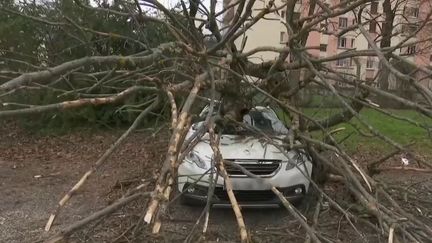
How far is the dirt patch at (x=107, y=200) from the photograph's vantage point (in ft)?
17.6

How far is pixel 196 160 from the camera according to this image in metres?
6.21


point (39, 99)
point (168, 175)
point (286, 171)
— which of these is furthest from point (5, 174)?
point (168, 175)

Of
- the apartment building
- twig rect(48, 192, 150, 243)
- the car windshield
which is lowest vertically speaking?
the car windshield

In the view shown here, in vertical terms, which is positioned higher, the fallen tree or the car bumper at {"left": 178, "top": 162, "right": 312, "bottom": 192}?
the fallen tree

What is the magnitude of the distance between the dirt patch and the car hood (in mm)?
651

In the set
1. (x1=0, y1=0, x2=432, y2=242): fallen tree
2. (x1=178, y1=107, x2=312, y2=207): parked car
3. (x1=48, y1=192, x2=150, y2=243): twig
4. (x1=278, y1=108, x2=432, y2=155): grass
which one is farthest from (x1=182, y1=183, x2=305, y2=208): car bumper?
(x1=48, y1=192, x2=150, y2=243): twig

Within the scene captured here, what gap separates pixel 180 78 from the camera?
20.5 feet

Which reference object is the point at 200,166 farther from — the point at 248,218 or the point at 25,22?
the point at 25,22

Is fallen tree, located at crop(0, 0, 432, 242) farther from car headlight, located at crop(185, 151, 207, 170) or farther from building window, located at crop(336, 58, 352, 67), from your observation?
car headlight, located at crop(185, 151, 207, 170)

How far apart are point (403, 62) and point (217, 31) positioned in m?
2.45

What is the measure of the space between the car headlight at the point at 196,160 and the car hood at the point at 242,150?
46 millimetres

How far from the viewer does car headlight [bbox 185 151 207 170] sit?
615cm

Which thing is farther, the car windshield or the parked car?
the car windshield

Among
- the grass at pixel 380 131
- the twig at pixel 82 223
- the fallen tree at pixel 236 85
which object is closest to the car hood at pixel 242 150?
the fallen tree at pixel 236 85
